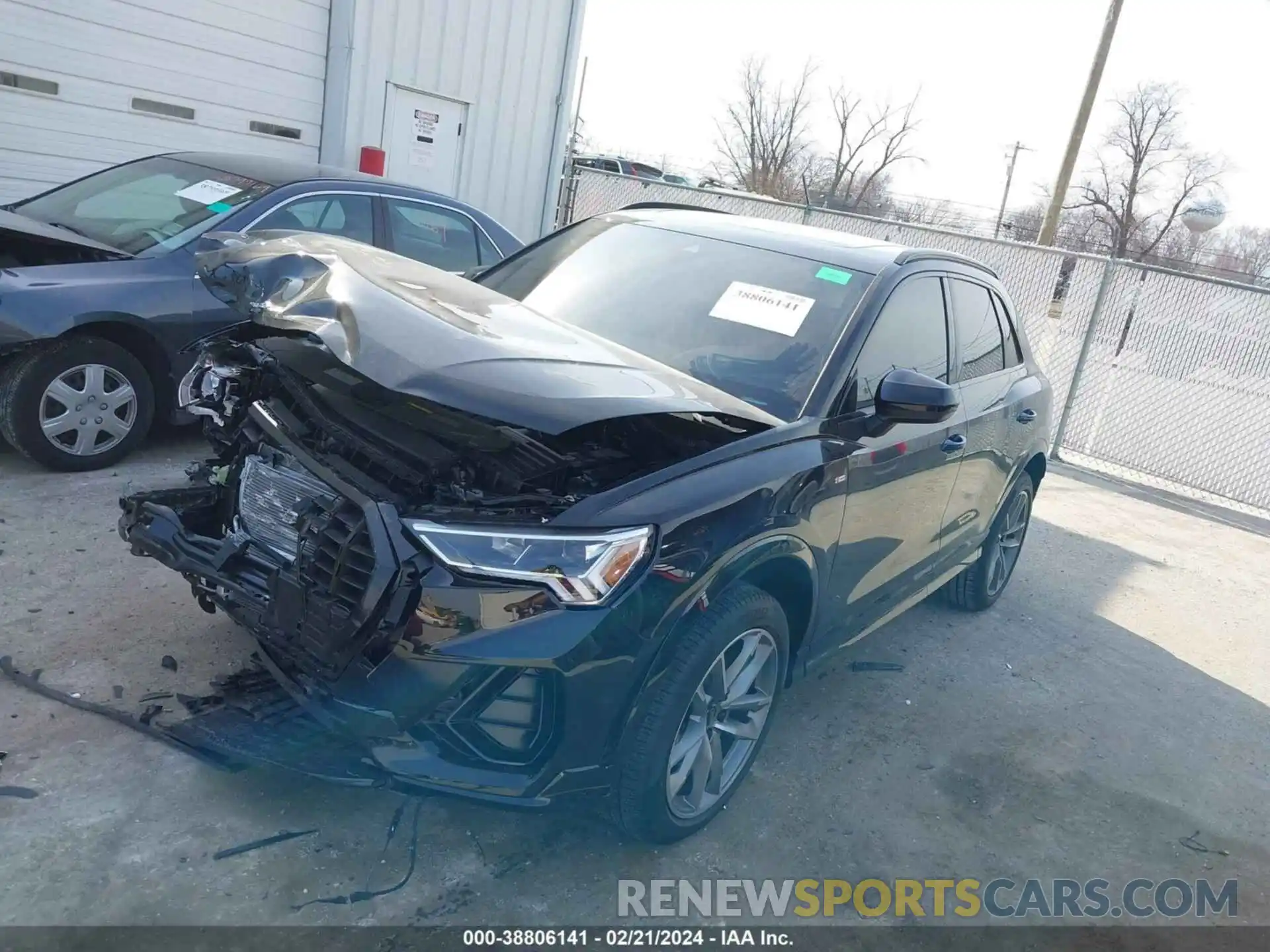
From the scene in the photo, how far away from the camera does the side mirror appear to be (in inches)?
132

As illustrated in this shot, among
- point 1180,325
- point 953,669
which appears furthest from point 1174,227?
point 953,669

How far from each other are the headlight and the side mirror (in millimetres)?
1324

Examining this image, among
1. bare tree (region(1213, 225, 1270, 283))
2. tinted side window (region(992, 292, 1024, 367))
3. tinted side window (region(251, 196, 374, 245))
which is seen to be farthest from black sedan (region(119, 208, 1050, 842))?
bare tree (region(1213, 225, 1270, 283))

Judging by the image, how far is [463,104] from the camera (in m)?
11.3

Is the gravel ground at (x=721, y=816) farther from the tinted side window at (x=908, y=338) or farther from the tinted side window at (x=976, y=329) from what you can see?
the tinted side window at (x=976, y=329)

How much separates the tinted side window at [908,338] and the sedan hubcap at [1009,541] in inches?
65.2

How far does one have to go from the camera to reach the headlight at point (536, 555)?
8.23ft

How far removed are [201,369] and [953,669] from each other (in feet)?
12.2

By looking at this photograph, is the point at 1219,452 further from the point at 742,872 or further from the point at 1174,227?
the point at 1174,227

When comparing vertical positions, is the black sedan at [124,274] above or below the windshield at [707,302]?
below

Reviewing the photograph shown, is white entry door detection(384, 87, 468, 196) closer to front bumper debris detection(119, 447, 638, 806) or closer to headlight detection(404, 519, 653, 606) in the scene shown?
front bumper debris detection(119, 447, 638, 806)

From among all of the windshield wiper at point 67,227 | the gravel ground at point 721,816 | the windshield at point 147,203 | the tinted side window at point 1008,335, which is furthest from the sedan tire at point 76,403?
the tinted side window at point 1008,335

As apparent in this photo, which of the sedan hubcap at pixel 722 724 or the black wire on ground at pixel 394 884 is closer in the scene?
the black wire on ground at pixel 394 884
